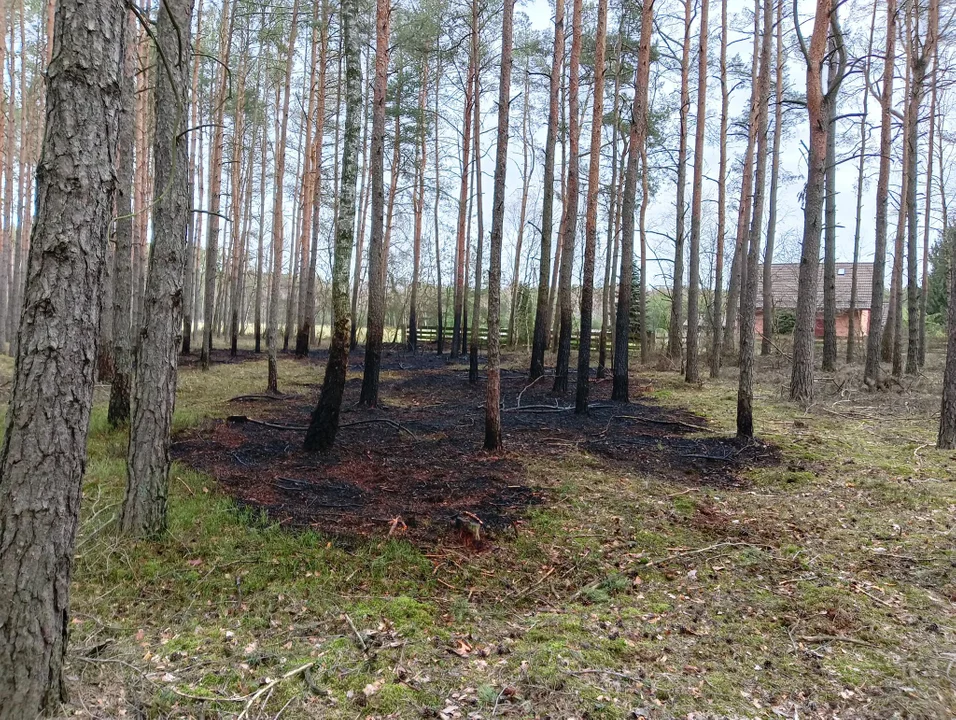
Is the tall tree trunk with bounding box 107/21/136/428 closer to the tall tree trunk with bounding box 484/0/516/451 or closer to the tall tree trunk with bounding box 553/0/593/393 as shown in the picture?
the tall tree trunk with bounding box 484/0/516/451

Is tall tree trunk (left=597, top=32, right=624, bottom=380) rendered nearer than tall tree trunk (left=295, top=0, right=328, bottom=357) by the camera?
No

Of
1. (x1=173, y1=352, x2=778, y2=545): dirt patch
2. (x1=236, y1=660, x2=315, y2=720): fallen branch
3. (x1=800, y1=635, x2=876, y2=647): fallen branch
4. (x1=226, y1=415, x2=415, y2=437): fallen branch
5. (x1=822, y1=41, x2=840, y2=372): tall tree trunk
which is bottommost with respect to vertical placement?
(x1=236, y1=660, x2=315, y2=720): fallen branch

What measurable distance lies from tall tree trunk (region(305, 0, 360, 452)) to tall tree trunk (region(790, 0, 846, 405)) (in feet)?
20.4

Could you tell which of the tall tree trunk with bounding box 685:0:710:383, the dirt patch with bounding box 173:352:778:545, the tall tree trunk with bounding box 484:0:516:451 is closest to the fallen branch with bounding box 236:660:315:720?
the dirt patch with bounding box 173:352:778:545

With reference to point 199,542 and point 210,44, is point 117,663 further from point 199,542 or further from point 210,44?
point 210,44

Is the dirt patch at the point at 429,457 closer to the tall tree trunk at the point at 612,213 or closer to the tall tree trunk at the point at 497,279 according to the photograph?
the tall tree trunk at the point at 497,279

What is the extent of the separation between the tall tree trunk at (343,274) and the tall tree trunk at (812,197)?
623 centimetres

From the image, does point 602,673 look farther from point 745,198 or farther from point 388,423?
point 745,198

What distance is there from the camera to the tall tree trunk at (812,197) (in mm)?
8383

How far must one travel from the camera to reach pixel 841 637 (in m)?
3.26

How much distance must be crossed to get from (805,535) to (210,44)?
1771 centimetres

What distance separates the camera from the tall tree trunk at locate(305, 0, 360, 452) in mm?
6781

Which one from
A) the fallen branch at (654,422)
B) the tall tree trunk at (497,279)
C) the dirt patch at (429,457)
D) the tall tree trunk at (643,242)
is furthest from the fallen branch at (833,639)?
the tall tree trunk at (643,242)

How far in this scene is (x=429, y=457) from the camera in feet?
22.8
